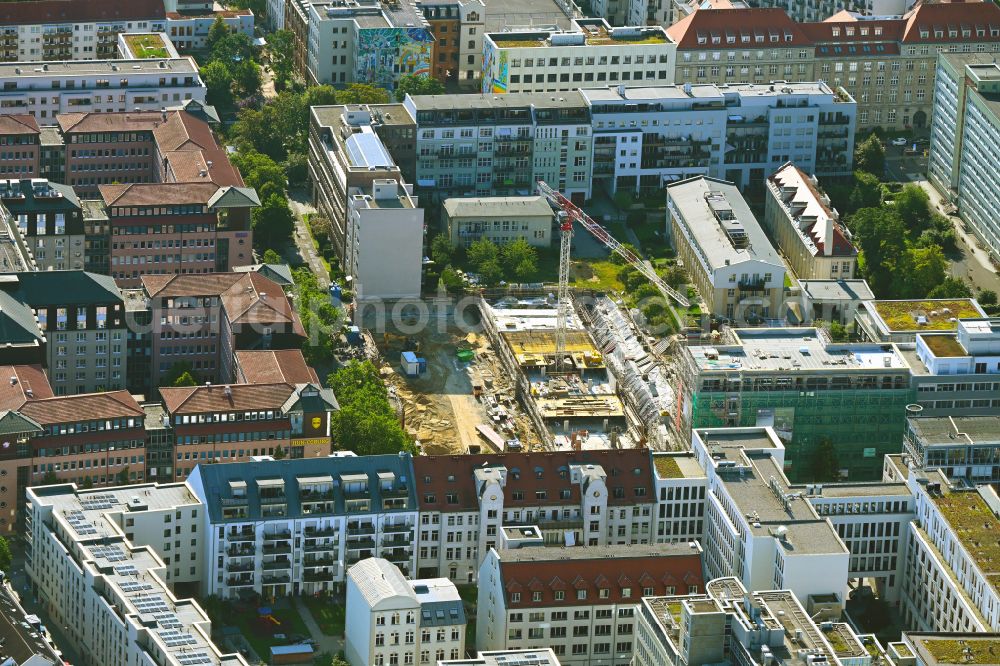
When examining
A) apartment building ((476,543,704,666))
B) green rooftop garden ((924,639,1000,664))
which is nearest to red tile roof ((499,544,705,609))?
apartment building ((476,543,704,666))

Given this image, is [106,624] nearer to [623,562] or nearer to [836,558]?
[623,562]

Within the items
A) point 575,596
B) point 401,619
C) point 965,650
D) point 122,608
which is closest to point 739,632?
point 965,650

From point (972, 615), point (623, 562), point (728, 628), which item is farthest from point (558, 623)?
point (972, 615)

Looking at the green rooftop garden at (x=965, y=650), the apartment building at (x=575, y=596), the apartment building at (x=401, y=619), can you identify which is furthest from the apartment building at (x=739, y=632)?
the apartment building at (x=401, y=619)

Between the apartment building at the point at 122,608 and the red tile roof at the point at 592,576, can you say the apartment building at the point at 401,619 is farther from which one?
the apartment building at the point at 122,608

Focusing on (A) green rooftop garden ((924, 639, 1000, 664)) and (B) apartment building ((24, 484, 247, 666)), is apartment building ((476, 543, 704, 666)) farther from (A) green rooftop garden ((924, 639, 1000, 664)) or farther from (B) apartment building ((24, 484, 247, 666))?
(B) apartment building ((24, 484, 247, 666))

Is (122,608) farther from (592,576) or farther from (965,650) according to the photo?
(965,650)
